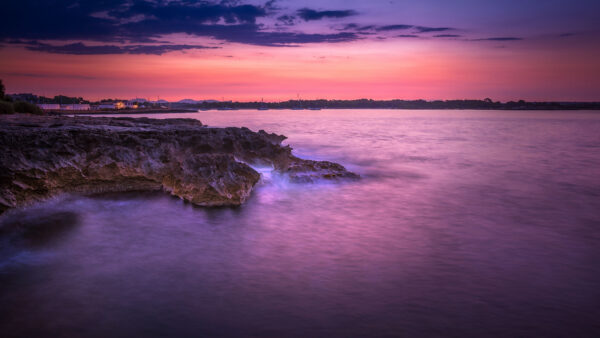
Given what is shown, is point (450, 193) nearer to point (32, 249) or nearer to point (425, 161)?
point (425, 161)

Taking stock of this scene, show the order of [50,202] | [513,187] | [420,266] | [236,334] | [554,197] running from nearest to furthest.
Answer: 1. [236,334]
2. [420,266]
3. [50,202]
4. [554,197]
5. [513,187]

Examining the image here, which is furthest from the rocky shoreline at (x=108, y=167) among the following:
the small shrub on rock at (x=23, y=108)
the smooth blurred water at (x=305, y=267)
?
the small shrub on rock at (x=23, y=108)

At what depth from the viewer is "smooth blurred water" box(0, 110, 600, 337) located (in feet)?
14.9

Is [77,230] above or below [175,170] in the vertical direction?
below

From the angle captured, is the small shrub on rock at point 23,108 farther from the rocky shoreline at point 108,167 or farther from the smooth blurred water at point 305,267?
the smooth blurred water at point 305,267

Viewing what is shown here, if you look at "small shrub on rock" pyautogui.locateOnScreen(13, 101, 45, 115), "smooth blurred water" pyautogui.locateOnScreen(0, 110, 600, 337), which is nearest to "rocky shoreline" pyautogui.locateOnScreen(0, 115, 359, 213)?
"smooth blurred water" pyautogui.locateOnScreen(0, 110, 600, 337)

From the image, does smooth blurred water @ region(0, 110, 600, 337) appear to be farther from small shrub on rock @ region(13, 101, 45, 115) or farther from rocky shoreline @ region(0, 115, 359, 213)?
small shrub on rock @ region(13, 101, 45, 115)

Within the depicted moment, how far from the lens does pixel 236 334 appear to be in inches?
170

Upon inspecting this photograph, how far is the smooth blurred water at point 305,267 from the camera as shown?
A: 453 cm

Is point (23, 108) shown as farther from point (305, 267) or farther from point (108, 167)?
point (305, 267)

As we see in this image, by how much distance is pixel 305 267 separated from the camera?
6336 mm

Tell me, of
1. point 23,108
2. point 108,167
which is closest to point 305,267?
point 108,167

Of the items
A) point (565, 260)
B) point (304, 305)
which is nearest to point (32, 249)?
point (304, 305)

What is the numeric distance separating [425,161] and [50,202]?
1801 cm
